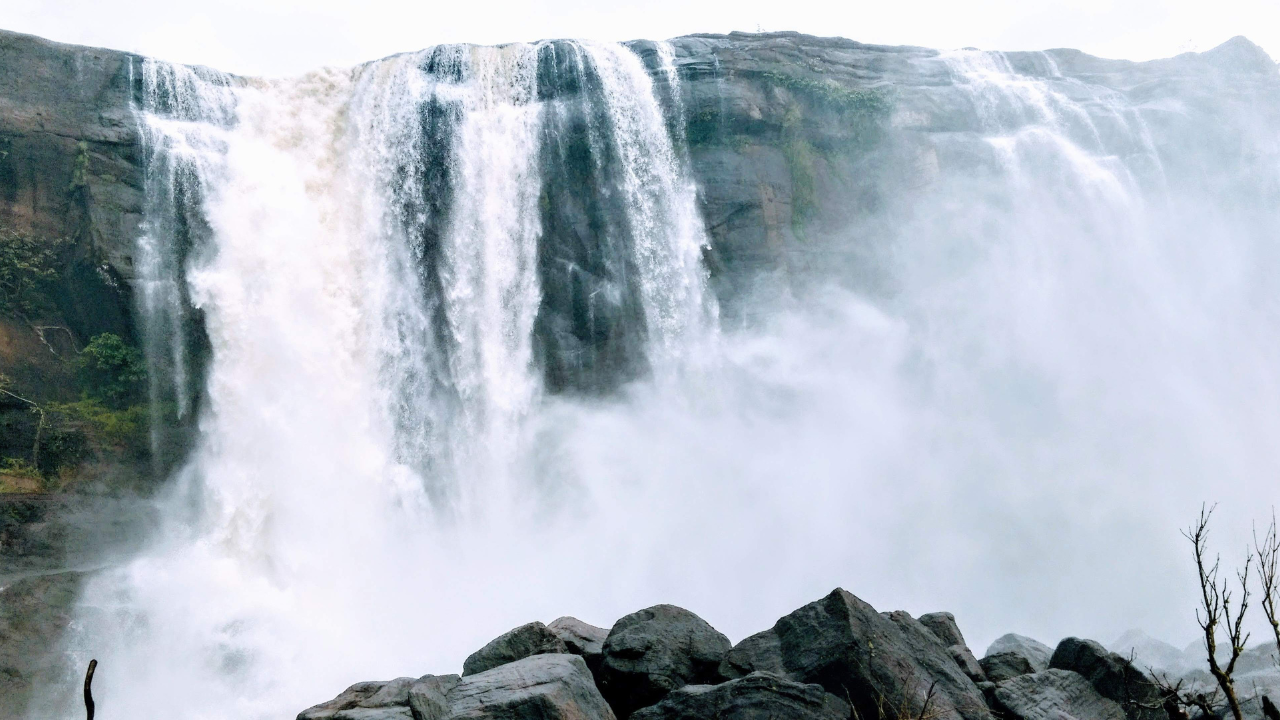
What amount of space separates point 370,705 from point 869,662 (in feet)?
15.3

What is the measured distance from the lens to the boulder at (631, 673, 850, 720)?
28.4 feet

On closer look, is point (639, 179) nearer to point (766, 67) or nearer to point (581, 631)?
point (766, 67)

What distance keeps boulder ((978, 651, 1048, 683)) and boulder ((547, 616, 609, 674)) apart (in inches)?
174

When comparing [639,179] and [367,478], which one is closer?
[367,478]

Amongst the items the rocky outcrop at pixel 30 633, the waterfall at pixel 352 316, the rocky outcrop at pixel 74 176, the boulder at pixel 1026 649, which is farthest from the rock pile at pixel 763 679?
the rocky outcrop at pixel 74 176

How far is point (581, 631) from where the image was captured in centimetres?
1153

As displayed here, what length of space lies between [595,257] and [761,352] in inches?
178

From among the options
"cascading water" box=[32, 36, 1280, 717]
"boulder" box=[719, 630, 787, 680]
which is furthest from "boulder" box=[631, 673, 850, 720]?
"cascading water" box=[32, 36, 1280, 717]

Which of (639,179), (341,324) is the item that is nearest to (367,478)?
(341,324)

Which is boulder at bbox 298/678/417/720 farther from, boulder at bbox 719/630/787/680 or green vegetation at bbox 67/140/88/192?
green vegetation at bbox 67/140/88/192

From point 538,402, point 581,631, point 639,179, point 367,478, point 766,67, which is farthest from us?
point 766,67

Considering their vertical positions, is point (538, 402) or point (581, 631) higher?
point (538, 402)

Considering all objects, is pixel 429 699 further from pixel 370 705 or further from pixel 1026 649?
pixel 1026 649

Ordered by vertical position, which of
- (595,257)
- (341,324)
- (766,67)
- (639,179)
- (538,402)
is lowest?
(538,402)
